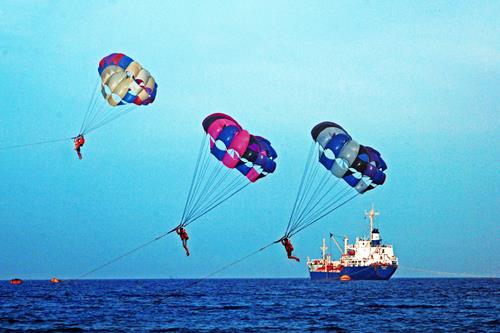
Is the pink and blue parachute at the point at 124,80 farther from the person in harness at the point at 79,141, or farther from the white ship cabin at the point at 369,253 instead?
the white ship cabin at the point at 369,253

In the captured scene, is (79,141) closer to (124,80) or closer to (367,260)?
(124,80)

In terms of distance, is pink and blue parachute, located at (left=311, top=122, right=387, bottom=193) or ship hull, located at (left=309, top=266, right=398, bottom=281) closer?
pink and blue parachute, located at (left=311, top=122, right=387, bottom=193)

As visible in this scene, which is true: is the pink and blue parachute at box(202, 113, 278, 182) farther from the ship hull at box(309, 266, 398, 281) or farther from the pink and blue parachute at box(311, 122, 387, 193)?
the ship hull at box(309, 266, 398, 281)

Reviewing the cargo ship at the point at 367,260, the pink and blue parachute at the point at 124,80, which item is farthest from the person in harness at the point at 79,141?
the cargo ship at the point at 367,260

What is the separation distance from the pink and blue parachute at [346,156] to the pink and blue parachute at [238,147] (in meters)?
2.54

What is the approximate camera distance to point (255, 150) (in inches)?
1483

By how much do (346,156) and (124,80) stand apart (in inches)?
464

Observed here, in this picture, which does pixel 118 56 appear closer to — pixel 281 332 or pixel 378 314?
pixel 281 332

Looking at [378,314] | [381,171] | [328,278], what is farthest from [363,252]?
[381,171]

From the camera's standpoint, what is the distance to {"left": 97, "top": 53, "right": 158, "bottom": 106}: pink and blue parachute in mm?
40312

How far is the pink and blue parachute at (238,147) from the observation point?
37.2 m

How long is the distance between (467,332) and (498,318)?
9571mm

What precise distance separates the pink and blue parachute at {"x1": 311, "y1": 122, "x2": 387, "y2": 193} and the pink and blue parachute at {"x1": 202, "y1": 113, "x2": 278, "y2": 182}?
254 cm

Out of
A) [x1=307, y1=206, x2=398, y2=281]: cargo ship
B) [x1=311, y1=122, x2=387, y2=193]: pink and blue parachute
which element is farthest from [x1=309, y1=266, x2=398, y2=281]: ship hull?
[x1=311, y1=122, x2=387, y2=193]: pink and blue parachute
